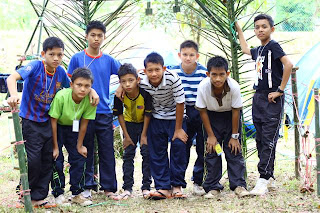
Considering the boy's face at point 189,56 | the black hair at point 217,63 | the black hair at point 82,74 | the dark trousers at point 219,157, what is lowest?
the dark trousers at point 219,157

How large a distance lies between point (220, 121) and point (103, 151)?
1.11 m

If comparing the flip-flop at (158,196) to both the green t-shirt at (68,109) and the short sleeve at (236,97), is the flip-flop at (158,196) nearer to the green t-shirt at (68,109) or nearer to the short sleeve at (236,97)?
the green t-shirt at (68,109)

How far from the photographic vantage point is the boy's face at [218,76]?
12.8 feet

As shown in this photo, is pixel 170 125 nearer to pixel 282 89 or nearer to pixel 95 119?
pixel 95 119

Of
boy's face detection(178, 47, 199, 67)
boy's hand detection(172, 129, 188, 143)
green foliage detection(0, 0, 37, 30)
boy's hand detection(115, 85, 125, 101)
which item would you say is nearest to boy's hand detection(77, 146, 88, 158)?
boy's hand detection(115, 85, 125, 101)

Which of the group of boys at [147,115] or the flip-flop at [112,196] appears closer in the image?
the group of boys at [147,115]

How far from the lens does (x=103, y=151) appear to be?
4.19 m

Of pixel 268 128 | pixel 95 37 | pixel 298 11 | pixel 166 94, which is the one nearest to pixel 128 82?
pixel 166 94

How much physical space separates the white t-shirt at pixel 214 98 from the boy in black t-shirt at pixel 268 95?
0.26 m

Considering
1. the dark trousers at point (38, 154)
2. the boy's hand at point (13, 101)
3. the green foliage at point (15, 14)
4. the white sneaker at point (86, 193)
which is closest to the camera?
the boy's hand at point (13, 101)

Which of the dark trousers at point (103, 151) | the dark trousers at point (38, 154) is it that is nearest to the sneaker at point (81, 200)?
the dark trousers at point (103, 151)

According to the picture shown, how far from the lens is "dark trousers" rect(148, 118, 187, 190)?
4117 millimetres

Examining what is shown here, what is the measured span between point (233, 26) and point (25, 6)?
1368 centimetres

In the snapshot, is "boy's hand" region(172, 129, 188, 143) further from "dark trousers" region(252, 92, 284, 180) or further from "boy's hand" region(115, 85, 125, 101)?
"dark trousers" region(252, 92, 284, 180)
